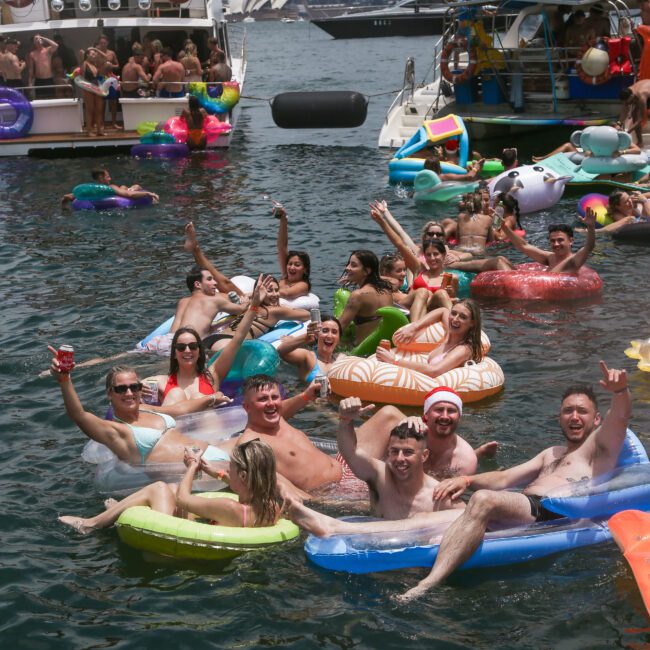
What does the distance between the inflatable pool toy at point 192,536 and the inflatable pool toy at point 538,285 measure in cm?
626

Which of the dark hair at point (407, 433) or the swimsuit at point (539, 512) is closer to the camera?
the dark hair at point (407, 433)

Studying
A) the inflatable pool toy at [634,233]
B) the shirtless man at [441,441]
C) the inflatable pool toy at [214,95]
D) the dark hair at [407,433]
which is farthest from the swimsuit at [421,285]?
the inflatable pool toy at [214,95]

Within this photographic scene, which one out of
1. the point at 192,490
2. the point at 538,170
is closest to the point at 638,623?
the point at 192,490

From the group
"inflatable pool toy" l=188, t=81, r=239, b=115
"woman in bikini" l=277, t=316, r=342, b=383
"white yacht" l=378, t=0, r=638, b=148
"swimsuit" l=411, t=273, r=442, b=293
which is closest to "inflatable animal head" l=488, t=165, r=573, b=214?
"white yacht" l=378, t=0, r=638, b=148

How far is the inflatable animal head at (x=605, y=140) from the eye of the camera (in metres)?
16.4

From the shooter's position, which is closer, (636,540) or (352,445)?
(636,540)

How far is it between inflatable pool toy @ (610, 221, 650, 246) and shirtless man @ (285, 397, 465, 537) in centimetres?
867

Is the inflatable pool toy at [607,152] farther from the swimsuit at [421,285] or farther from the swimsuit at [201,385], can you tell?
the swimsuit at [201,385]

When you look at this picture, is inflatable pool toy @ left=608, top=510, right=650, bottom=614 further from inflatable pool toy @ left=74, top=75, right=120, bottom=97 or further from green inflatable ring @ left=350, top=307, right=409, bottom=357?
inflatable pool toy @ left=74, top=75, right=120, bottom=97

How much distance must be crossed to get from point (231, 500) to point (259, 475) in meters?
0.31

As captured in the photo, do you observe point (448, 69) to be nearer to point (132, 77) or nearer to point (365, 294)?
point (132, 77)

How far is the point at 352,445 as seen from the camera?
21.1 feet

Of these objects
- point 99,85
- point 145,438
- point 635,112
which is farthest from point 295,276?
point 99,85

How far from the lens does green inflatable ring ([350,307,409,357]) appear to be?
9.73 metres
